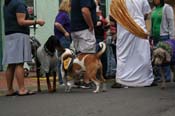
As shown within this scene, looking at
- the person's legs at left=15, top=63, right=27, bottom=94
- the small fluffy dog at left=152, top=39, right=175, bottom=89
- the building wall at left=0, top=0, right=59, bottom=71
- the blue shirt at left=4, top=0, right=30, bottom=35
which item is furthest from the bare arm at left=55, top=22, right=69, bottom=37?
the building wall at left=0, top=0, right=59, bottom=71

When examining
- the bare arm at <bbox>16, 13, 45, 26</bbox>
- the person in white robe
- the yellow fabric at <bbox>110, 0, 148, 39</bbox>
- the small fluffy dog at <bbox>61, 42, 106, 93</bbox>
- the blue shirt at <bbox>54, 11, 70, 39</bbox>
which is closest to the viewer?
the bare arm at <bbox>16, 13, 45, 26</bbox>

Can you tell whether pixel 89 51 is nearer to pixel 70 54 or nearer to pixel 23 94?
pixel 70 54

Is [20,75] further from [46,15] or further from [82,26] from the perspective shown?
[46,15]

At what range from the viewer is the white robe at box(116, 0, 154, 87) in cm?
1190

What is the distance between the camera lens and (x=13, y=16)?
10.8 m

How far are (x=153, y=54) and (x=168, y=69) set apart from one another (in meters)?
1.38

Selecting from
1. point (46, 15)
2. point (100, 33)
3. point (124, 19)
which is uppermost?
point (46, 15)

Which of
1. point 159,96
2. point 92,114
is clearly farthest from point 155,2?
point 92,114

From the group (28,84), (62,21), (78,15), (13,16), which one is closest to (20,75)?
(13,16)

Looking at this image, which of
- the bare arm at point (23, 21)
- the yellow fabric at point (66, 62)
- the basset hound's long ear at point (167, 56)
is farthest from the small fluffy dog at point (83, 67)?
the basset hound's long ear at point (167, 56)

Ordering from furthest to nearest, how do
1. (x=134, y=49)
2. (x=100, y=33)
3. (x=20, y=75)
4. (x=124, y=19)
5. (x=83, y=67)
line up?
(x=100, y=33) < (x=134, y=49) < (x=124, y=19) < (x=83, y=67) < (x=20, y=75)

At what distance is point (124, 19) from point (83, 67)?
1.49 meters

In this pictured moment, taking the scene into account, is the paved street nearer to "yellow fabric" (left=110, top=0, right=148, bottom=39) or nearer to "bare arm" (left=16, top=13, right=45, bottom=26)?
"yellow fabric" (left=110, top=0, right=148, bottom=39)

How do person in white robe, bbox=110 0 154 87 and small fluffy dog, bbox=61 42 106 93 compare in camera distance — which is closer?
small fluffy dog, bbox=61 42 106 93
